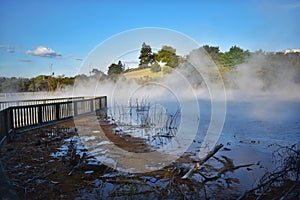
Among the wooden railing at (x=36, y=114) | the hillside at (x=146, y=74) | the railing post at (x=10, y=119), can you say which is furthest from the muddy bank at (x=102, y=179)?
the hillside at (x=146, y=74)

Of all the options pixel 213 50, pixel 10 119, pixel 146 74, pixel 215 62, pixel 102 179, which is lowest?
pixel 102 179

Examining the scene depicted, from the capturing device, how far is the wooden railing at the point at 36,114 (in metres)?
6.48

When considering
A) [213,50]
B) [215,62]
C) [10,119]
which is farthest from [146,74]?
[213,50]

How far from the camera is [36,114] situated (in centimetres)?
859

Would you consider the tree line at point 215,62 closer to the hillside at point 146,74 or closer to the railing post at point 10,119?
the hillside at point 146,74

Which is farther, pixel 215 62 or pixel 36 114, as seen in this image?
pixel 215 62

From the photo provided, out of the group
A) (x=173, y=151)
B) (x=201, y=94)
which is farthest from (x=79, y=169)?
(x=201, y=94)

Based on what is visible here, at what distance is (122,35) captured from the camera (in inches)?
254

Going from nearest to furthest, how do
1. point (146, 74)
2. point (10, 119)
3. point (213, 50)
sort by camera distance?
1. point (10, 119)
2. point (146, 74)
3. point (213, 50)

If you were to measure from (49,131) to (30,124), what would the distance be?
790 millimetres

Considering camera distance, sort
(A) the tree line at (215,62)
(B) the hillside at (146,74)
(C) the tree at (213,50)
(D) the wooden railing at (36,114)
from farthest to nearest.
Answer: (C) the tree at (213,50), (A) the tree line at (215,62), (B) the hillside at (146,74), (D) the wooden railing at (36,114)

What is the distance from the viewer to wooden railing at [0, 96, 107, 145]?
21.3 ft

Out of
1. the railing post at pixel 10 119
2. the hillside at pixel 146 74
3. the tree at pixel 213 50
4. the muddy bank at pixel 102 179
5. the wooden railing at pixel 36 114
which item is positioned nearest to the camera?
the muddy bank at pixel 102 179

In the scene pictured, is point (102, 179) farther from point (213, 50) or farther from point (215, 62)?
point (213, 50)
